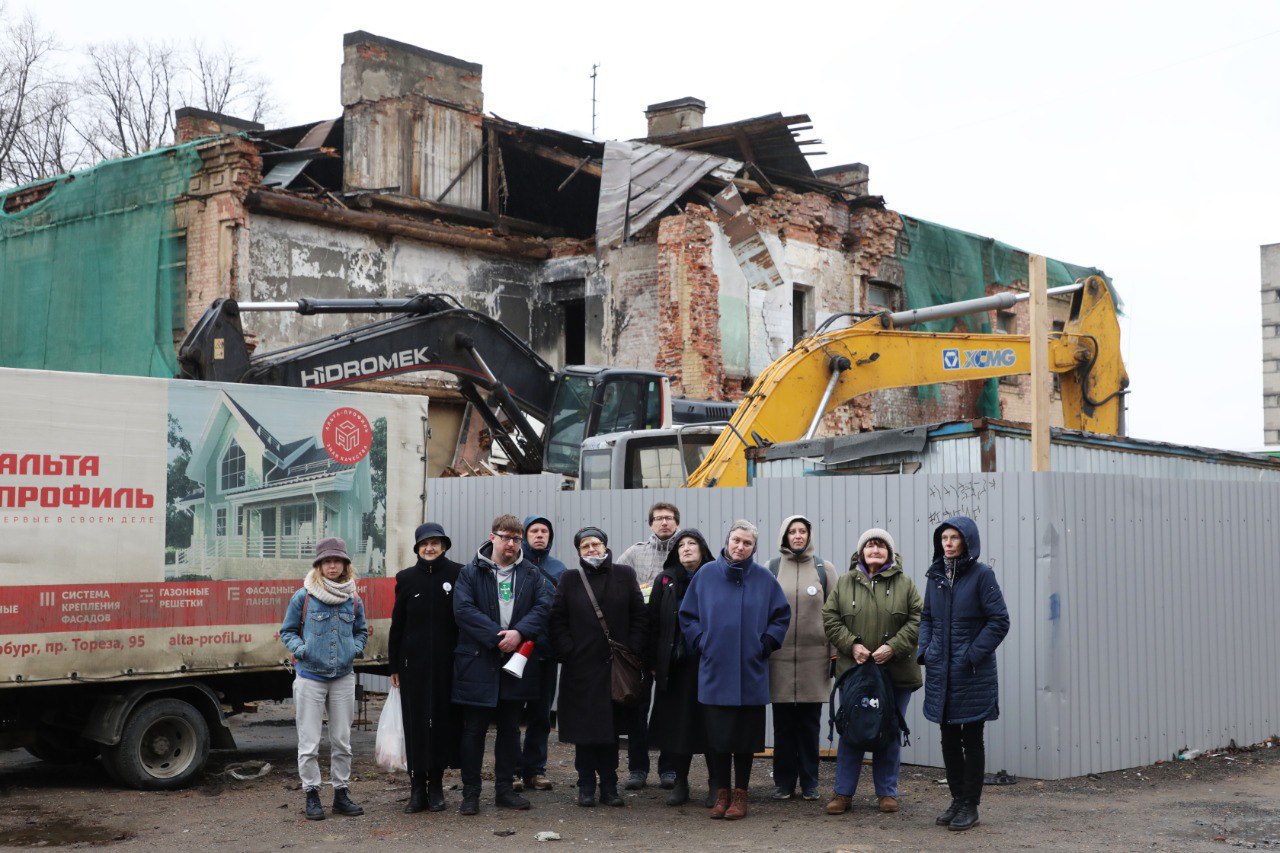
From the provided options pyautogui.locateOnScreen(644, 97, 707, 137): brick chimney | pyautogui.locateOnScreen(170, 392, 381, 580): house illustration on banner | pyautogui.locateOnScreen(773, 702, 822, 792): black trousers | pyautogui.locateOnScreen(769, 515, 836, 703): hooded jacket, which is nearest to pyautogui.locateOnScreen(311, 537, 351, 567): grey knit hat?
pyautogui.locateOnScreen(170, 392, 381, 580): house illustration on banner

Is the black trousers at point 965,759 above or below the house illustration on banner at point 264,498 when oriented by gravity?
below

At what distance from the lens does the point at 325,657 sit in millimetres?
8562

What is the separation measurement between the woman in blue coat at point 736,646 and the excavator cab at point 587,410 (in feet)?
28.7

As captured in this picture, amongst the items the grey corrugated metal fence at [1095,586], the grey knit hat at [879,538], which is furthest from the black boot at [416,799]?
the grey corrugated metal fence at [1095,586]

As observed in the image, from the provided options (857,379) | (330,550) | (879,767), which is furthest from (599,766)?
(857,379)

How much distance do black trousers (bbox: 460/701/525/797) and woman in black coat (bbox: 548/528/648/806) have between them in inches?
13.6

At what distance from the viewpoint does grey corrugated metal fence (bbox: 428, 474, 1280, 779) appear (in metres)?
9.55

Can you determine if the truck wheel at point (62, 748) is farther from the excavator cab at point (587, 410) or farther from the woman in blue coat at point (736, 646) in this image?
the excavator cab at point (587, 410)

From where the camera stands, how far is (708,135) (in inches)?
1133

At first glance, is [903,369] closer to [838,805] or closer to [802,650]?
[802,650]

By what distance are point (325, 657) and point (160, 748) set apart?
206cm

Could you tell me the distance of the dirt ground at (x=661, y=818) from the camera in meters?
7.89

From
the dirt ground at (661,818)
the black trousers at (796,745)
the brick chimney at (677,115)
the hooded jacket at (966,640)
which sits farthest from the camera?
the brick chimney at (677,115)

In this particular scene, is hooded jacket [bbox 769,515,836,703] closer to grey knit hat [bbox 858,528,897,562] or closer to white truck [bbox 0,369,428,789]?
grey knit hat [bbox 858,528,897,562]
